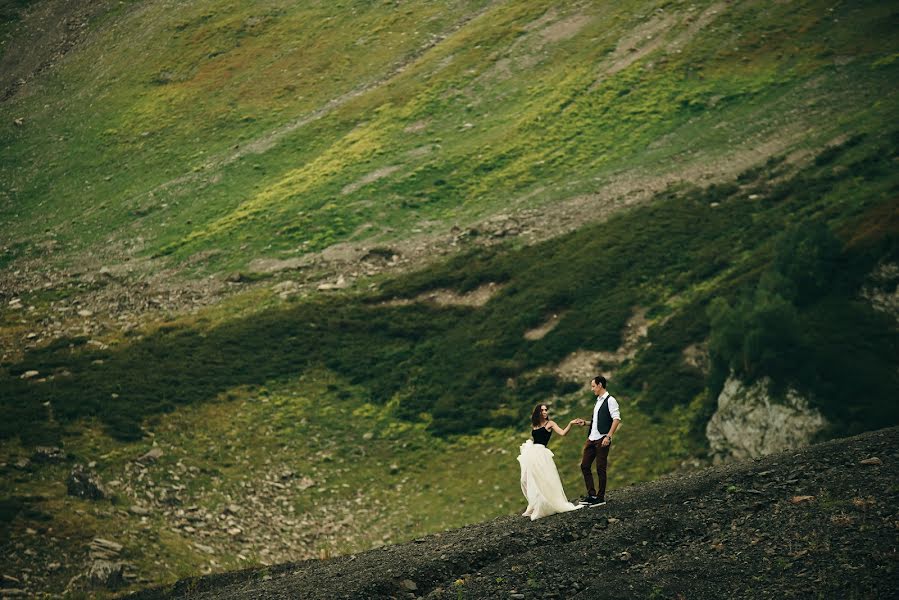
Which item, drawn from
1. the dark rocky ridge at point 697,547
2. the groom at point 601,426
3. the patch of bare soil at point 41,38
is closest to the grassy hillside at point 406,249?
the patch of bare soil at point 41,38

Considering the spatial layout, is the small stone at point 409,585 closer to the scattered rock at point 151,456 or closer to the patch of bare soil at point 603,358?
the scattered rock at point 151,456

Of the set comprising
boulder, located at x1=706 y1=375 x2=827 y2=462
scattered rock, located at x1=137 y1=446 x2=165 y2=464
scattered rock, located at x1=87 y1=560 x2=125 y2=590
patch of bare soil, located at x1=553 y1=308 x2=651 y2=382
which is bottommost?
patch of bare soil, located at x1=553 y1=308 x2=651 y2=382

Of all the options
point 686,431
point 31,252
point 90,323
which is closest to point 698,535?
point 686,431

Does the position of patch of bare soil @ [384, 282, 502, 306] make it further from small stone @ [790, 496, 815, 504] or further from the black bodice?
small stone @ [790, 496, 815, 504]

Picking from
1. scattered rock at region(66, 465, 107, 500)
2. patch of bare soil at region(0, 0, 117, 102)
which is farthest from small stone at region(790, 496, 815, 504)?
patch of bare soil at region(0, 0, 117, 102)

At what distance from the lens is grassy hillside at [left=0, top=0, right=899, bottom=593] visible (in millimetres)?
37156

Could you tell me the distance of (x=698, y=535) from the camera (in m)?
18.4

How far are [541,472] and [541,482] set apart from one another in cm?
28

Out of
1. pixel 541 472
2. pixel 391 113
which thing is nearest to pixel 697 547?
pixel 541 472

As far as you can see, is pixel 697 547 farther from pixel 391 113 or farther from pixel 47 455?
pixel 391 113

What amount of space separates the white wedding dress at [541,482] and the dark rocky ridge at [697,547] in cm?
46

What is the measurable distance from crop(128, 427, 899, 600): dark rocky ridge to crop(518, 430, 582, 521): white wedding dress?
0.46 meters

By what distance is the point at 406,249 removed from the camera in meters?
65.8

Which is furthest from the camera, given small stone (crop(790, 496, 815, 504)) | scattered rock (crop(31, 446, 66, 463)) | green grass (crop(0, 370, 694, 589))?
scattered rock (crop(31, 446, 66, 463))
